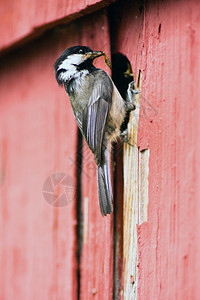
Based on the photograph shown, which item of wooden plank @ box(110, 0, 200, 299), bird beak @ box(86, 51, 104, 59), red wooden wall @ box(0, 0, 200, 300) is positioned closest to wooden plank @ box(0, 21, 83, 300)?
red wooden wall @ box(0, 0, 200, 300)

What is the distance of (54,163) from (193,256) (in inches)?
38.2

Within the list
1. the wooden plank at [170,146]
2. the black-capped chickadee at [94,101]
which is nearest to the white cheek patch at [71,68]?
the black-capped chickadee at [94,101]

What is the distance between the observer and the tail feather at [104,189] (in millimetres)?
1486

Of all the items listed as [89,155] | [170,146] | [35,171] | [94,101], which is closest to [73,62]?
[94,101]

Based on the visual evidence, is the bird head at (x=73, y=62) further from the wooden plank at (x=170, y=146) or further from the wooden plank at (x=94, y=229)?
the wooden plank at (x=170, y=146)

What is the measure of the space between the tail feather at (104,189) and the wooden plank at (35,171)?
22cm

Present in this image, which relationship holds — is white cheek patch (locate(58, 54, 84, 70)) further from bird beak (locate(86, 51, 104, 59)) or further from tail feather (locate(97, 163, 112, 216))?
tail feather (locate(97, 163, 112, 216))

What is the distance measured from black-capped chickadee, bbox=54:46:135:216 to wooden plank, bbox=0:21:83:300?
0.22 ft

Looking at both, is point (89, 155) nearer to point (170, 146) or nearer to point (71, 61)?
point (71, 61)

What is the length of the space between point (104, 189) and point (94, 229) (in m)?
0.21

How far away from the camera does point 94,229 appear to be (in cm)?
168

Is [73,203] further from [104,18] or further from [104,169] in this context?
[104,18]

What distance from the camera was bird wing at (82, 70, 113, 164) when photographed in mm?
1771

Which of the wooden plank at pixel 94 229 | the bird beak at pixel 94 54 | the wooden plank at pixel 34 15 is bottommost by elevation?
the wooden plank at pixel 94 229
